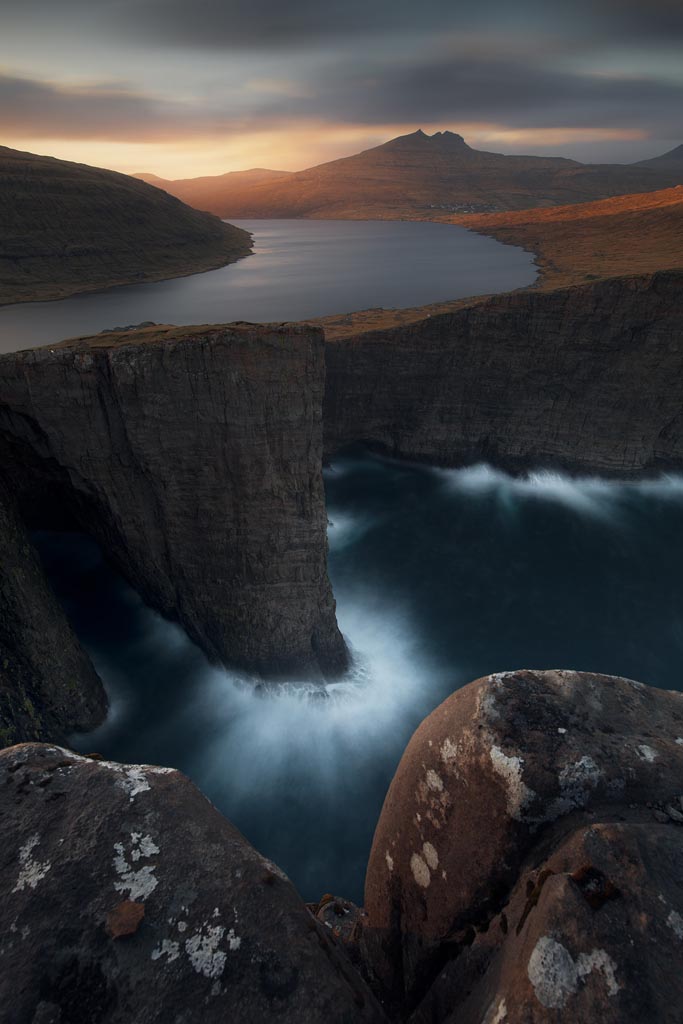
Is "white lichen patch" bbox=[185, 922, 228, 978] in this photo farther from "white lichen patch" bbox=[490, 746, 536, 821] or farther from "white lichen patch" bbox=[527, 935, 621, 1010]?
"white lichen patch" bbox=[490, 746, 536, 821]

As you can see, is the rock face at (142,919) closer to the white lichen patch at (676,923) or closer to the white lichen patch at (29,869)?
the white lichen patch at (29,869)

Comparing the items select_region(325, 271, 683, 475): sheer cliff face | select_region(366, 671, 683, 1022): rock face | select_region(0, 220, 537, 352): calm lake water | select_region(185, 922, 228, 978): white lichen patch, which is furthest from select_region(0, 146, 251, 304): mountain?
select_region(185, 922, 228, 978): white lichen patch

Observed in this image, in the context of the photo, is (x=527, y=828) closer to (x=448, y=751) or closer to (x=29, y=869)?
(x=448, y=751)

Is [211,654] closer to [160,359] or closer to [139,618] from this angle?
[139,618]

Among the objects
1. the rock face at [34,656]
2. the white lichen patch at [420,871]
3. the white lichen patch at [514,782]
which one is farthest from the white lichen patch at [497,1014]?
the rock face at [34,656]

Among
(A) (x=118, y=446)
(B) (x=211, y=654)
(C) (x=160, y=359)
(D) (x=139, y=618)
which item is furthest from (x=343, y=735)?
(C) (x=160, y=359)

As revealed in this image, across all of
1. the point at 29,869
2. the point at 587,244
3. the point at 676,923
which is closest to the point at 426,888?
the point at 676,923
